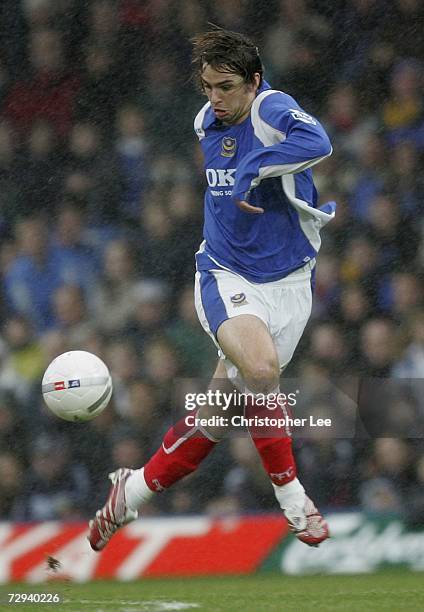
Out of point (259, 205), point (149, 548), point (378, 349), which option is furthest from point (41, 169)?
point (259, 205)

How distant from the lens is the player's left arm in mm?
4762

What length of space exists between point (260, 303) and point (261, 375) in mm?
373

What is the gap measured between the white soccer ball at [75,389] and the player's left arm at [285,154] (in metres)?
0.98

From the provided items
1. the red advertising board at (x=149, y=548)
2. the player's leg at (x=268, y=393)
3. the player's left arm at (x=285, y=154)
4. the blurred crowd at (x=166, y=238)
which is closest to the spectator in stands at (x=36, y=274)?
the blurred crowd at (x=166, y=238)

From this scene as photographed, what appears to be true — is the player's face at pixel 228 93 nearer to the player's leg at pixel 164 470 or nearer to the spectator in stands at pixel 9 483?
the player's leg at pixel 164 470

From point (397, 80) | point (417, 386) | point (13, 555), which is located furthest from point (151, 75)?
point (13, 555)

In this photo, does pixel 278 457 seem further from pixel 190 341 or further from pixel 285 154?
pixel 190 341

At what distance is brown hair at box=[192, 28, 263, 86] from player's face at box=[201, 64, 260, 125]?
2cm

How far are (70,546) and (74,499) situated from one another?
484mm

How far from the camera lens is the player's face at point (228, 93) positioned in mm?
4922

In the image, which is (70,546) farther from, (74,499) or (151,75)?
(151,75)

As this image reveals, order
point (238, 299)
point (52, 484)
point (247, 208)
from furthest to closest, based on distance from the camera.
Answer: point (52, 484)
point (238, 299)
point (247, 208)

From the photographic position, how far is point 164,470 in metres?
5.23

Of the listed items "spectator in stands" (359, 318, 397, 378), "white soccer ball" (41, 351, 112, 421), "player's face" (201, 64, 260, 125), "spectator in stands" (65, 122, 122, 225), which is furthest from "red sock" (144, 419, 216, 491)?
"spectator in stands" (65, 122, 122, 225)
